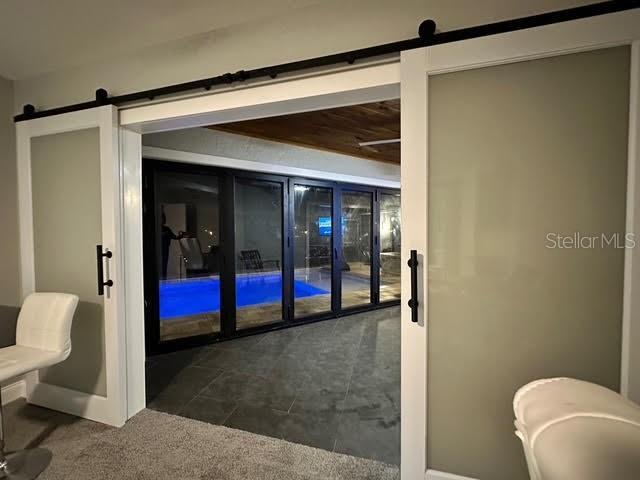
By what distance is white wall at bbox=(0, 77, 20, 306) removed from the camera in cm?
235

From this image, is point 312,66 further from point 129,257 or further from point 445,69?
point 129,257

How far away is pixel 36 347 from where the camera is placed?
1.92 metres

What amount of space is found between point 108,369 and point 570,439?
2529 mm

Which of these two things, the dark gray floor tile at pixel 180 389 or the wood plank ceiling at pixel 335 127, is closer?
the dark gray floor tile at pixel 180 389

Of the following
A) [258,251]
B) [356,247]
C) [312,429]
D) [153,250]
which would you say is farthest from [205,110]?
[356,247]

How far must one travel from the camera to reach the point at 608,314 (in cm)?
126

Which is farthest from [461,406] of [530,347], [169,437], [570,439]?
[169,437]

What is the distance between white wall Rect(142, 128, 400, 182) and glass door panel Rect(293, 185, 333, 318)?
1.29ft

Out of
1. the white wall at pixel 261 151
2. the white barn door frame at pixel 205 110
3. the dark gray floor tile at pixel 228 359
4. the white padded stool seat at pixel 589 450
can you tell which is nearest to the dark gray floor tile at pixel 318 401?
the dark gray floor tile at pixel 228 359

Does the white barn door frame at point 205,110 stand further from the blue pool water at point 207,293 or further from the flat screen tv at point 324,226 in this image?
the flat screen tv at point 324,226

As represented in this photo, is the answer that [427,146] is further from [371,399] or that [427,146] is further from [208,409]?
[208,409]

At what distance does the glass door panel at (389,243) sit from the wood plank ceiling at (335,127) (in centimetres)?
127

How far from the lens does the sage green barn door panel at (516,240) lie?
4.13ft

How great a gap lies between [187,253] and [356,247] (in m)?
2.74
